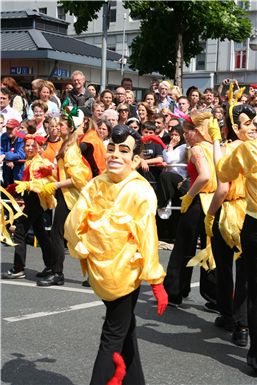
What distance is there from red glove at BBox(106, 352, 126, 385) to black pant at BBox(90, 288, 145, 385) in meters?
0.03

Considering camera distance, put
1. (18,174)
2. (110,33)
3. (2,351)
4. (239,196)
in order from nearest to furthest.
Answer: (2,351)
(239,196)
(18,174)
(110,33)

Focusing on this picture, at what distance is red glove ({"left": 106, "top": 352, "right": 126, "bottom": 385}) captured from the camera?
158 inches

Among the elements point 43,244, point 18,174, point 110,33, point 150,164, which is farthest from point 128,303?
point 110,33

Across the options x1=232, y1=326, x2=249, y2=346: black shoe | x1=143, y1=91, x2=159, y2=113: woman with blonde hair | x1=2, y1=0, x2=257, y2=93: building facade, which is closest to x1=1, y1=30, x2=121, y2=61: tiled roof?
x1=2, y1=0, x2=257, y2=93: building facade

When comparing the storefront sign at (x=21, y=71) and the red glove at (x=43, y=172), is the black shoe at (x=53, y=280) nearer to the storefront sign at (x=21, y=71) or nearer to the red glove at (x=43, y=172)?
the red glove at (x=43, y=172)

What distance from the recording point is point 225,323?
19.4ft

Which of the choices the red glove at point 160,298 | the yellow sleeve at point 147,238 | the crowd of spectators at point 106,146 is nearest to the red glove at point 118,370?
the red glove at point 160,298

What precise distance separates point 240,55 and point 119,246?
41.6 metres

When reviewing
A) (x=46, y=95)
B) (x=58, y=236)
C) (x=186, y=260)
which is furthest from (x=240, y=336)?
(x=46, y=95)

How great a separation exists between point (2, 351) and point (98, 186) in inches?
67.0

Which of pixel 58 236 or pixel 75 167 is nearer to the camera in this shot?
pixel 75 167

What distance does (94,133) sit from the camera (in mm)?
8023

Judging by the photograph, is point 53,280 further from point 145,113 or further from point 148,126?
point 145,113

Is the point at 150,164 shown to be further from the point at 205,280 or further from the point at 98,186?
the point at 98,186
